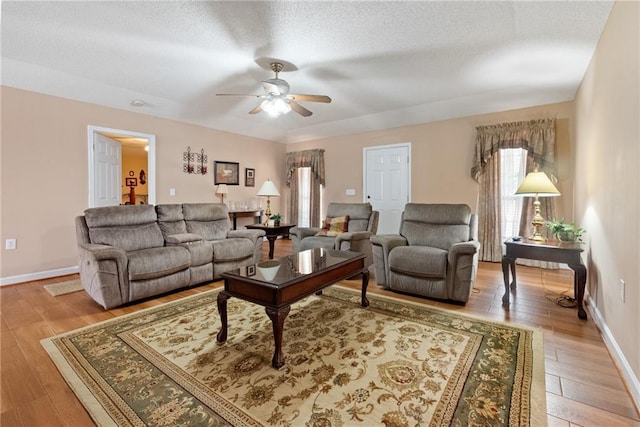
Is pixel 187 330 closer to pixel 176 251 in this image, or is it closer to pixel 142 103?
pixel 176 251

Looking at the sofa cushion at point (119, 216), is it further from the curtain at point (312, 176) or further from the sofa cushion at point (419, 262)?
the curtain at point (312, 176)

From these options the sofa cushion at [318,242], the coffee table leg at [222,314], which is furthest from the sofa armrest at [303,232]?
the coffee table leg at [222,314]

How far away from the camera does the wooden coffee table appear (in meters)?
1.84

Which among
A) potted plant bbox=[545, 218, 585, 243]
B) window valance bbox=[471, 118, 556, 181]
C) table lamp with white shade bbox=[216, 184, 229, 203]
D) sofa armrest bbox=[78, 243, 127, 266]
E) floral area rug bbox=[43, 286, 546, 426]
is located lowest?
floral area rug bbox=[43, 286, 546, 426]

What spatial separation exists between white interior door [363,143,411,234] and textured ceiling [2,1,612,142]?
3.61 feet

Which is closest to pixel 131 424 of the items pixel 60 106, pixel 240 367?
pixel 240 367

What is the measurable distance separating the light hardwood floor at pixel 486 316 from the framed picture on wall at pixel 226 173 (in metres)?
2.84

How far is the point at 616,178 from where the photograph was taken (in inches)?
82.6

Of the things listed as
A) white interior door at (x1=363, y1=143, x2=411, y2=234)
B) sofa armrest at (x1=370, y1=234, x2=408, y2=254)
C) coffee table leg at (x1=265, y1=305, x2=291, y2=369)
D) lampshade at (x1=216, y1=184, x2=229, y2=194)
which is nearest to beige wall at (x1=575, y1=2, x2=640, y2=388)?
sofa armrest at (x1=370, y1=234, x2=408, y2=254)

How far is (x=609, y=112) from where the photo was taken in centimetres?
229

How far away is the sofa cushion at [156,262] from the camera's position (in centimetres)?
288

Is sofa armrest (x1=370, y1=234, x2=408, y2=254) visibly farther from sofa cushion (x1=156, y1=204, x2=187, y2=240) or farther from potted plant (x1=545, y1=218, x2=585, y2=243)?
sofa cushion (x1=156, y1=204, x2=187, y2=240)

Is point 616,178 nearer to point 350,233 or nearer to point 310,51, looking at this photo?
point 350,233

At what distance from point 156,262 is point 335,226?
93.4 inches
